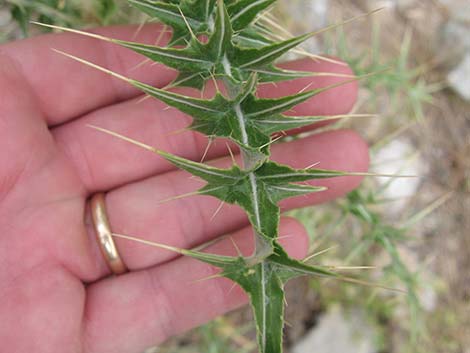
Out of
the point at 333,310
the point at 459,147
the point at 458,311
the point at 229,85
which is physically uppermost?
the point at 229,85

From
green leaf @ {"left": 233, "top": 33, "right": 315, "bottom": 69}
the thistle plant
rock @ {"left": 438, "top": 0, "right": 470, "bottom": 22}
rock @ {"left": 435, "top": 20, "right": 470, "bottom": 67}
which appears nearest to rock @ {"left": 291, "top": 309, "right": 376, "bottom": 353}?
rock @ {"left": 435, "top": 20, "right": 470, "bottom": 67}

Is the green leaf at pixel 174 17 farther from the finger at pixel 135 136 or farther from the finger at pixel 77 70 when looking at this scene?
the finger at pixel 135 136

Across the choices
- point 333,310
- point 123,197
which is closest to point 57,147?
point 123,197

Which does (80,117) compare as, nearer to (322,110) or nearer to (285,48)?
(322,110)

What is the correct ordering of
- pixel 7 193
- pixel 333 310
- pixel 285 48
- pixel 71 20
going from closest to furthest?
pixel 285 48 → pixel 7 193 → pixel 71 20 → pixel 333 310

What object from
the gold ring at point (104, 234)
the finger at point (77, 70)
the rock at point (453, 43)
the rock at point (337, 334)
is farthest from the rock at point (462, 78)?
the gold ring at point (104, 234)

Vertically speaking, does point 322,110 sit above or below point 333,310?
above

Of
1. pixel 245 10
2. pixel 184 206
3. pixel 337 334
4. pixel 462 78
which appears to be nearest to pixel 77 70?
pixel 184 206

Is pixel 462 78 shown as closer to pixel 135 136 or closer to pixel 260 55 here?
pixel 135 136

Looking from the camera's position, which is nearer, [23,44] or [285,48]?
[285,48]
